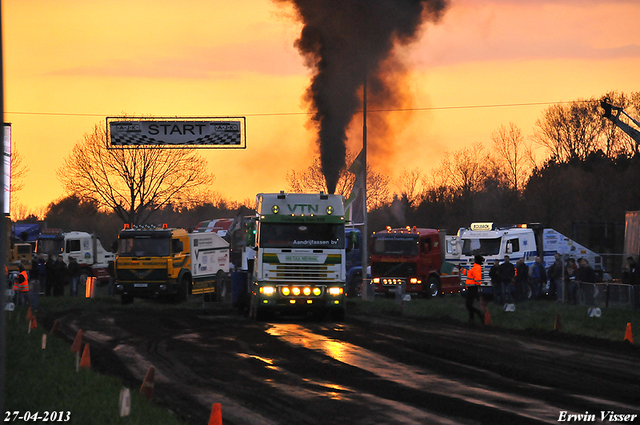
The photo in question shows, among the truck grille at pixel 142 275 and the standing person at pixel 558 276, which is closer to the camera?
the standing person at pixel 558 276

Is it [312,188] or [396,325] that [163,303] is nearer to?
[396,325]

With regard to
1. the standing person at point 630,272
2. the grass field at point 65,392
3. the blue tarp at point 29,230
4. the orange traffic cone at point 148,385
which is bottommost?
the grass field at point 65,392

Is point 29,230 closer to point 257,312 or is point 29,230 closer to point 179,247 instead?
point 179,247

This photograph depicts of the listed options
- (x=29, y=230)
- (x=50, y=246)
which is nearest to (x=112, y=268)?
(x=50, y=246)

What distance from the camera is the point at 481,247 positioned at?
35.1 m

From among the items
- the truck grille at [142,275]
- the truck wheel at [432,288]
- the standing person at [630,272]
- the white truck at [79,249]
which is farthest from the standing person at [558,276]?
the white truck at [79,249]

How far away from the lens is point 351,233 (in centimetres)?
2281

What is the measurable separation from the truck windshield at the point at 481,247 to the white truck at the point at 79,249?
809 inches

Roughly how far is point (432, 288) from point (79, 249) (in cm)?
1991

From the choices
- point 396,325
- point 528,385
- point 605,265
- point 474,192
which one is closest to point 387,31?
point 396,325

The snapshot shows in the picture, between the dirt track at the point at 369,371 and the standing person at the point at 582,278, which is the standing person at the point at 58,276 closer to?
the dirt track at the point at 369,371

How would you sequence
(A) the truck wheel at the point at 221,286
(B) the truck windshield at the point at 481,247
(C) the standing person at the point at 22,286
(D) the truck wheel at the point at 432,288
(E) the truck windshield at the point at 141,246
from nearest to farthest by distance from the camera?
(C) the standing person at the point at 22,286 → (E) the truck windshield at the point at 141,246 → (D) the truck wheel at the point at 432,288 → (B) the truck windshield at the point at 481,247 → (A) the truck wheel at the point at 221,286

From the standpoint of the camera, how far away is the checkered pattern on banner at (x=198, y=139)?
107 ft

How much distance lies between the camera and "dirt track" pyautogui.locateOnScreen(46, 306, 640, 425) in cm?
1012
